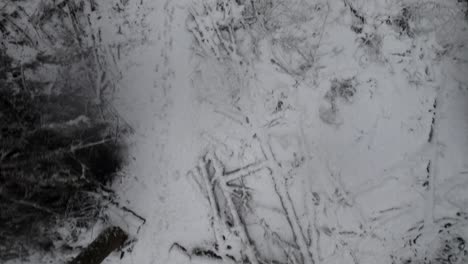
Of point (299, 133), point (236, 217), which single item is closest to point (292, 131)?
point (299, 133)

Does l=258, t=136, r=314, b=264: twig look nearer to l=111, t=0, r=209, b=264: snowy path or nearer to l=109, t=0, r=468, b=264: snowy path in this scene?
l=109, t=0, r=468, b=264: snowy path

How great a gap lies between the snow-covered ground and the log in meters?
0.15

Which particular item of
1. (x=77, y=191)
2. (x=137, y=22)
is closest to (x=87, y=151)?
(x=77, y=191)

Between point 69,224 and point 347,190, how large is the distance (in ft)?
8.55

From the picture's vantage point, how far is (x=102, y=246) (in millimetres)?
3604

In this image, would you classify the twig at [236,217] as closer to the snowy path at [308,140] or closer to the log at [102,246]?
the snowy path at [308,140]

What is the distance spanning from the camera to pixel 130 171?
3.84 metres

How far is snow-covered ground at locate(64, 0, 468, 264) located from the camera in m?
3.71

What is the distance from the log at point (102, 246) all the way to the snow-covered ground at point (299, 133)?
6.1 inches

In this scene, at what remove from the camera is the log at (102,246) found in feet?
11.6

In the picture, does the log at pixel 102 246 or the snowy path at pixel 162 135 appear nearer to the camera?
the log at pixel 102 246

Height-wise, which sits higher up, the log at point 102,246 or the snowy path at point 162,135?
the snowy path at point 162,135

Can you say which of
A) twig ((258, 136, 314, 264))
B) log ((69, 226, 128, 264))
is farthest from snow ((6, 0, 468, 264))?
log ((69, 226, 128, 264))

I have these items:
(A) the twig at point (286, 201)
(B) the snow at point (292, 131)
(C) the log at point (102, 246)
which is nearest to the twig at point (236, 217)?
(B) the snow at point (292, 131)
